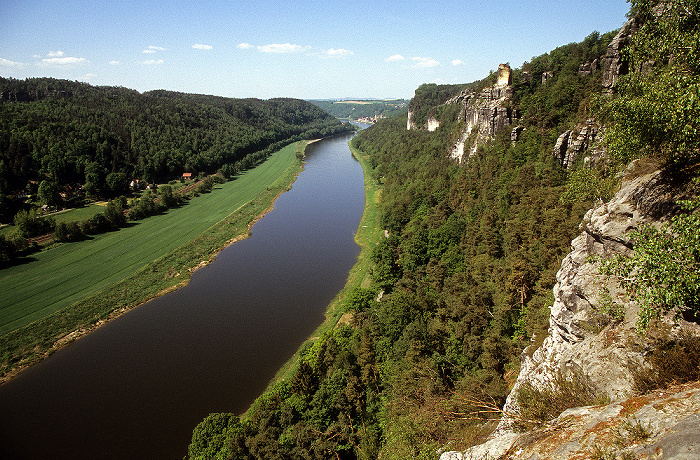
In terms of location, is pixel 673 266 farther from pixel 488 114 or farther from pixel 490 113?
pixel 488 114

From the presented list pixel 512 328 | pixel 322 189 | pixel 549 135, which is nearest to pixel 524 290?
pixel 512 328

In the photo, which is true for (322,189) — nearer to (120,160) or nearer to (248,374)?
(120,160)

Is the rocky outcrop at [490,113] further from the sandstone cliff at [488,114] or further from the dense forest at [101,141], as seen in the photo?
the dense forest at [101,141]

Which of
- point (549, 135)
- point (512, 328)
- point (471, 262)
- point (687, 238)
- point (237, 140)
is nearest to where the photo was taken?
point (687, 238)

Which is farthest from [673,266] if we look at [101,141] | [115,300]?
[101,141]

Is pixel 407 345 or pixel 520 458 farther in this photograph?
pixel 407 345

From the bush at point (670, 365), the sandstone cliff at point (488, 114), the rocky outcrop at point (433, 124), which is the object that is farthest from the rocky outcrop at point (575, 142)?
the rocky outcrop at point (433, 124)
